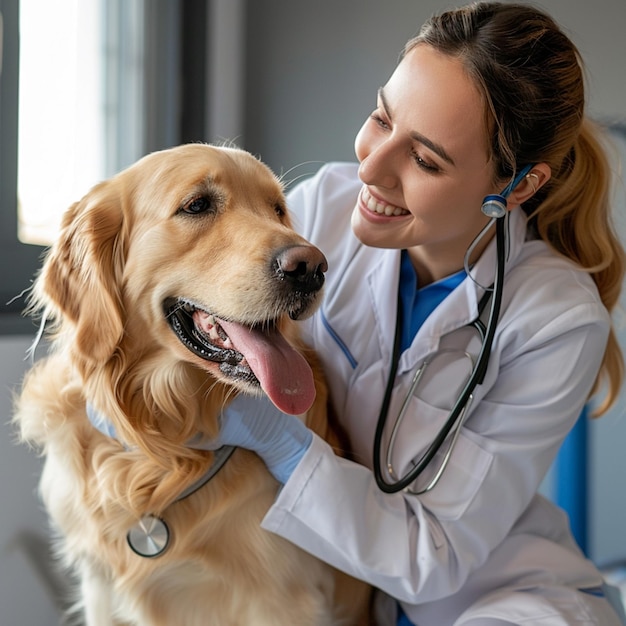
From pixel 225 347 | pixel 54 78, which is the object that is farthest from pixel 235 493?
pixel 54 78

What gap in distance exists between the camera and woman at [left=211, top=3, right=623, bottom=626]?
49.8 inches

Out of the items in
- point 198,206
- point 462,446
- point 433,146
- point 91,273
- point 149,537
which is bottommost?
point 149,537

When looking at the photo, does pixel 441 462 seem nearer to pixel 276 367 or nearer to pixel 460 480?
pixel 460 480

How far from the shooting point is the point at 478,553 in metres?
1.36

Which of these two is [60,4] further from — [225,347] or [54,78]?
[225,347]

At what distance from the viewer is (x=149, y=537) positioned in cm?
125

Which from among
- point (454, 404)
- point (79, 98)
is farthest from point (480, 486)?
point (79, 98)

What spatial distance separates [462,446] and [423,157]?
51 cm

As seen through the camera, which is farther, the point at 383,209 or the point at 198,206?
the point at 383,209

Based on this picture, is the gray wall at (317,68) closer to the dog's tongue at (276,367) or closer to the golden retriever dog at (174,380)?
the golden retriever dog at (174,380)

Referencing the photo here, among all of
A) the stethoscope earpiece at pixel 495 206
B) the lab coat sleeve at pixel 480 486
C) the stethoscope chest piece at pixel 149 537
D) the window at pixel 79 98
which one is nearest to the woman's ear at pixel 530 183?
the stethoscope earpiece at pixel 495 206

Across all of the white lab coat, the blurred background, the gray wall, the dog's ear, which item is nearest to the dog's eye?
the dog's ear

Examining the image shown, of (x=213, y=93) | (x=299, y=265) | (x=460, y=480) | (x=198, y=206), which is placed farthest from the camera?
(x=213, y=93)

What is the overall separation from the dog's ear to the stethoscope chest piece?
285 millimetres
